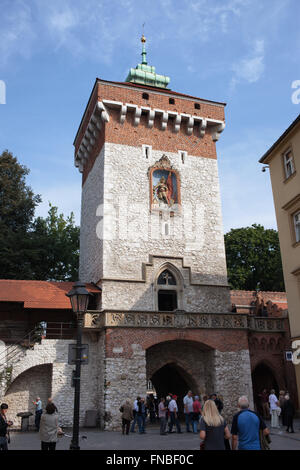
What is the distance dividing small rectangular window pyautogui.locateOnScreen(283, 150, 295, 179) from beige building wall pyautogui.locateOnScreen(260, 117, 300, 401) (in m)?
0.09

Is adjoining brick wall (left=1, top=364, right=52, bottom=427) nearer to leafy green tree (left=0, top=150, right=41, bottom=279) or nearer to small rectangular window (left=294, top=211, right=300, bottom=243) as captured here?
leafy green tree (left=0, top=150, right=41, bottom=279)

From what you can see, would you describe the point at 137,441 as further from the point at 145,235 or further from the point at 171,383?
the point at 145,235

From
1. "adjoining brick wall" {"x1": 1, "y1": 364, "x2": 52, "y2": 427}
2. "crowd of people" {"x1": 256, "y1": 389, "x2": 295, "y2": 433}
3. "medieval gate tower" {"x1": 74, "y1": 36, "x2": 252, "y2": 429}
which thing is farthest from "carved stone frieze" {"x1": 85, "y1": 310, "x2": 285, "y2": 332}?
"crowd of people" {"x1": 256, "y1": 389, "x2": 295, "y2": 433}

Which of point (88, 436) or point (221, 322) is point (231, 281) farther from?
point (88, 436)

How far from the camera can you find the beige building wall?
673 inches

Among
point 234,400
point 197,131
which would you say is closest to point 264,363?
point 234,400

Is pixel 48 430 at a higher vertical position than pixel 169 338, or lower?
lower

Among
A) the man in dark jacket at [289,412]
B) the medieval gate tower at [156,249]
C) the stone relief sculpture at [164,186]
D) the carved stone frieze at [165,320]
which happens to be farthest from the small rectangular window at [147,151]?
the man in dark jacket at [289,412]

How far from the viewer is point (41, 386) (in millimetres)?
19156

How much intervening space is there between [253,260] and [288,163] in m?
18.9

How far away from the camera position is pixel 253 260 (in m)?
36.4

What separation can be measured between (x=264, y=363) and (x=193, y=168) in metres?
11.3

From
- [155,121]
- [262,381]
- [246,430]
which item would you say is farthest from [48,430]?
→ [155,121]

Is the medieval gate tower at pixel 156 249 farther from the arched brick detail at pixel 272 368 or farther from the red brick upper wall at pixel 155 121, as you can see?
the arched brick detail at pixel 272 368
